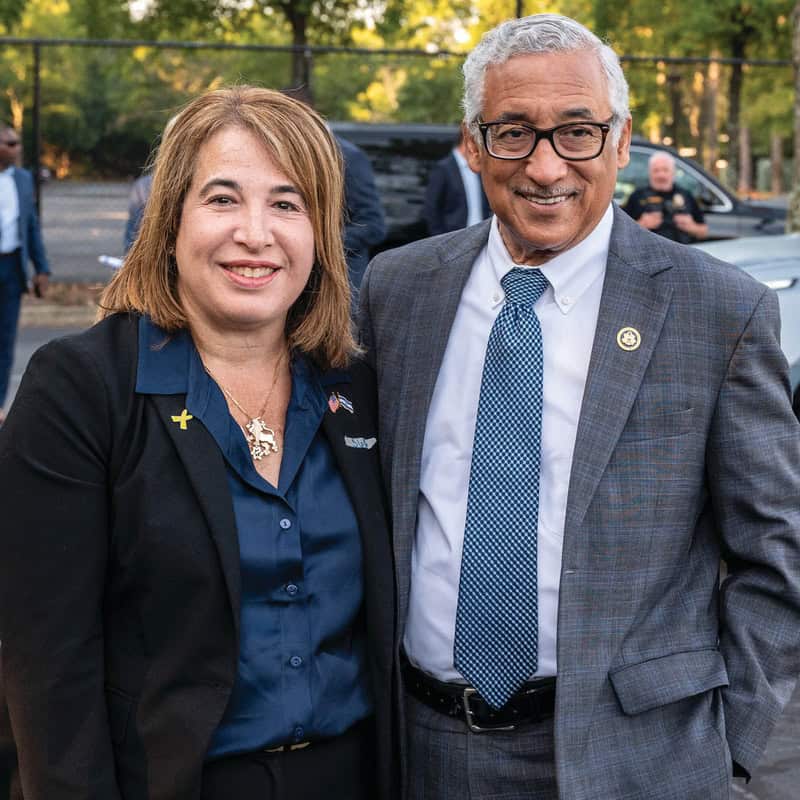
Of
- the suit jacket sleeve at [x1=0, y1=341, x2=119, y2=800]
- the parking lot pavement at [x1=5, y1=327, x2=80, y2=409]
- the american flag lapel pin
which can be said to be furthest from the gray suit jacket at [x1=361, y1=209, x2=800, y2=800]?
the parking lot pavement at [x1=5, y1=327, x2=80, y2=409]

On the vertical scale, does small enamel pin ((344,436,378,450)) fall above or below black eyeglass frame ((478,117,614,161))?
below

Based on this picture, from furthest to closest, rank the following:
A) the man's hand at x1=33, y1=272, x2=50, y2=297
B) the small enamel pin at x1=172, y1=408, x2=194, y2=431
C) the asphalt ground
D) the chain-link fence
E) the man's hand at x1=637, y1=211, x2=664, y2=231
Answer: the chain-link fence, the asphalt ground, the man's hand at x1=637, y1=211, x2=664, y2=231, the man's hand at x1=33, y1=272, x2=50, y2=297, the small enamel pin at x1=172, y1=408, x2=194, y2=431

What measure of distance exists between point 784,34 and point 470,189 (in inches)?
653

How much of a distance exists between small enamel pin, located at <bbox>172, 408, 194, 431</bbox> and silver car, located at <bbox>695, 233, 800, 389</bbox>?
399 centimetres

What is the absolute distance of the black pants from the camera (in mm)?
2221

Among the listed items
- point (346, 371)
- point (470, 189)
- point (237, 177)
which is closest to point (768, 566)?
point (346, 371)

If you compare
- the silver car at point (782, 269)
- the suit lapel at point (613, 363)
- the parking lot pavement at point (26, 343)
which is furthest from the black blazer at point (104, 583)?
the parking lot pavement at point (26, 343)

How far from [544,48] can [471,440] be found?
775mm

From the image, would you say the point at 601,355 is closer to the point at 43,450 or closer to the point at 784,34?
the point at 43,450

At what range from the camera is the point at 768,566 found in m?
2.48

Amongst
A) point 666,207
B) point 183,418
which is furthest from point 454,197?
point 183,418

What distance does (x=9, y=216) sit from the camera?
30.0ft

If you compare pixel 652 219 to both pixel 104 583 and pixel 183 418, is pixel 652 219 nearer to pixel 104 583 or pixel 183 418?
pixel 183 418

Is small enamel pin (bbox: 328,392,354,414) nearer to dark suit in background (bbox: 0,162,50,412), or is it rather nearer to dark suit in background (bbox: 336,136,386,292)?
dark suit in background (bbox: 336,136,386,292)
